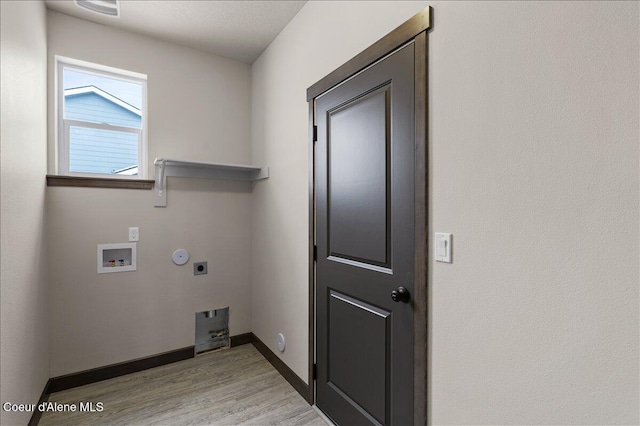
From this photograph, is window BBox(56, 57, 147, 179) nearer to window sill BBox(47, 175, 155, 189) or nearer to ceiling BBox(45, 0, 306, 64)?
window sill BBox(47, 175, 155, 189)

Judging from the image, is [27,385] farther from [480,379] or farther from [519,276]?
[519,276]

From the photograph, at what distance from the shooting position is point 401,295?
1405 millimetres

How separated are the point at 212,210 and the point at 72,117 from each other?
4.20ft

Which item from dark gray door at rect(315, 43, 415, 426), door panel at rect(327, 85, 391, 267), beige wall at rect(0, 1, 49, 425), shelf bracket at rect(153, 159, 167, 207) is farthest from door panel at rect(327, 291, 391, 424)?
shelf bracket at rect(153, 159, 167, 207)

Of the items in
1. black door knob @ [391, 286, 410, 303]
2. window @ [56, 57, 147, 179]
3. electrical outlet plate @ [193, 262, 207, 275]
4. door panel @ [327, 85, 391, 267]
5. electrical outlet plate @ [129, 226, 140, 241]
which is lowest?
electrical outlet plate @ [193, 262, 207, 275]

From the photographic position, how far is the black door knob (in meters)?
1.40

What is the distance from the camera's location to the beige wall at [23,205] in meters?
1.43

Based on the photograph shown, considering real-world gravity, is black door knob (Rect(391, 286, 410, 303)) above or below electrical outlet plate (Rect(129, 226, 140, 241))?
below

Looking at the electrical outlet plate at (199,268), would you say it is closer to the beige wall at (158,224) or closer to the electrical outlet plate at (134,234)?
the beige wall at (158,224)

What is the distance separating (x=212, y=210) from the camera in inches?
114

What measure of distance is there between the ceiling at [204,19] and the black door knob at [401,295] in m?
2.08

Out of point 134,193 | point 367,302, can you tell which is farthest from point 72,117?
point 367,302

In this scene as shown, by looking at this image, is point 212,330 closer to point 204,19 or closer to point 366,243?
point 366,243

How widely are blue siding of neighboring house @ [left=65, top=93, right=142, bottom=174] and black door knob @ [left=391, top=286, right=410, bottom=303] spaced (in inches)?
96.1
